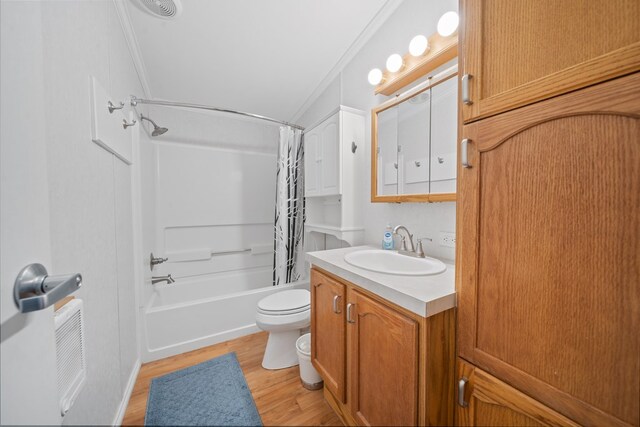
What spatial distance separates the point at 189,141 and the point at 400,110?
90.5 inches

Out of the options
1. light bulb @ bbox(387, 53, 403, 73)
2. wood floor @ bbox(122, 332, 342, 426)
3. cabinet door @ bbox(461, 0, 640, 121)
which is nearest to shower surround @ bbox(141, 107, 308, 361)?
wood floor @ bbox(122, 332, 342, 426)

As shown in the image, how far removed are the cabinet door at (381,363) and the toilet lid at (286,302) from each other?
0.64m

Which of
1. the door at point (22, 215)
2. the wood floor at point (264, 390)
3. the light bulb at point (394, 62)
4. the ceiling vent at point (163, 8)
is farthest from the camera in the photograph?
the light bulb at point (394, 62)

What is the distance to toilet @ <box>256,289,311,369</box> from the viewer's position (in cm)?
151

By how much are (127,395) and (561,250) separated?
6.38ft

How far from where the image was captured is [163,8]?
4.23 ft

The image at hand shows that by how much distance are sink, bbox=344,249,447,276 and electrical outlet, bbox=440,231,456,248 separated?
A: 102mm

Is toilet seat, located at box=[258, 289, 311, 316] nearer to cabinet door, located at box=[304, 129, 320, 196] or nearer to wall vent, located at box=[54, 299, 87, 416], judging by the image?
cabinet door, located at box=[304, 129, 320, 196]

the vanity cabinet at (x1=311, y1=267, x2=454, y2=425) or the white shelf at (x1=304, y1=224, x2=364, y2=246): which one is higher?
the white shelf at (x1=304, y1=224, x2=364, y2=246)

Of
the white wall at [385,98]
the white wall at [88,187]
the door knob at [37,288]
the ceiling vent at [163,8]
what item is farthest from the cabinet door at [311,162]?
the door knob at [37,288]

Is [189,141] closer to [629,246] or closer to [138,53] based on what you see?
[138,53]

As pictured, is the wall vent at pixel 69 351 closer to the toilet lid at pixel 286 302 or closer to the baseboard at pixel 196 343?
the toilet lid at pixel 286 302

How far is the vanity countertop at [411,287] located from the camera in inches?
27.8

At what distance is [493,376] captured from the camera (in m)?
0.65
